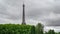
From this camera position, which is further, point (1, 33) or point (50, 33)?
point (1, 33)

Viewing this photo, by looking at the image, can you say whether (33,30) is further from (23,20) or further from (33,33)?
(23,20)

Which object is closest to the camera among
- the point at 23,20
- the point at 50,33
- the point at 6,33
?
the point at 50,33

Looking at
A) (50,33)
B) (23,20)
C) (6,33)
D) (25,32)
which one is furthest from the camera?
(23,20)

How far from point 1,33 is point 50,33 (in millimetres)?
15605

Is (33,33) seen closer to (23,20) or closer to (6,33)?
(6,33)

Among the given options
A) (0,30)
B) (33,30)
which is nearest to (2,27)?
(0,30)

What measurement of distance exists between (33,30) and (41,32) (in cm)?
10

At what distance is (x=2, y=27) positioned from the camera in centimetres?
1816

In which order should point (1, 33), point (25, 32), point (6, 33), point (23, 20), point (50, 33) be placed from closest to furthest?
point (50, 33)
point (6, 33)
point (1, 33)
point (25, 32)
point (23, 20)

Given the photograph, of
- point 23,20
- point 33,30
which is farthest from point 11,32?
point 23,20

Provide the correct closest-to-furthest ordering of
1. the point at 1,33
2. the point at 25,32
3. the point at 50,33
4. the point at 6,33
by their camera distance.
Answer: the point at 50,33 → the point at 6,33 → the point at 1,33 → the point at 25,32

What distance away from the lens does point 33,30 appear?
1.31 m

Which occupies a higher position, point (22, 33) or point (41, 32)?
point (41, 32)

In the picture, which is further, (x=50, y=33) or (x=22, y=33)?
(x=22, y=33)
